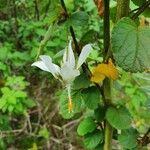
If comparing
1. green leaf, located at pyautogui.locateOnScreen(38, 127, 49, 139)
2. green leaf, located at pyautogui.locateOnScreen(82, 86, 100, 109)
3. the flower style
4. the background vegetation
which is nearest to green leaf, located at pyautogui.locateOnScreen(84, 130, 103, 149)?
green leaf, located at pyautogui.locateOnScreen(82, 86, 100, 109)

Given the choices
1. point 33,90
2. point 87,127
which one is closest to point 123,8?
point 87,127

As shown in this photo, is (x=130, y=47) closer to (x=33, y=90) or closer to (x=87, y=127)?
(x=87, y=127)

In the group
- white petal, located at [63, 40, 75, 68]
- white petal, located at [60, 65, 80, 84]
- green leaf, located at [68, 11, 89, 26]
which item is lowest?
white petal, located at [60, 65, 80, 84]

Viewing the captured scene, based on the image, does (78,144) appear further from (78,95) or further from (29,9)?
(78,95)

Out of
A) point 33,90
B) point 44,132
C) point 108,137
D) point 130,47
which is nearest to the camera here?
point 130,47

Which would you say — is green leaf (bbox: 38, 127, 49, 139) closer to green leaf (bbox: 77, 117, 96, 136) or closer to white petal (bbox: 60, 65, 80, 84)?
green leaf (bbox: 77, 117, 96, 136)
